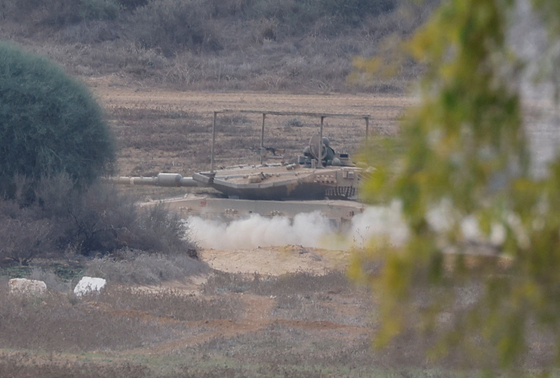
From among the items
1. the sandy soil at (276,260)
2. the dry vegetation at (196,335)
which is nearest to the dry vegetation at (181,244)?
the dry vegetation at (196,335)

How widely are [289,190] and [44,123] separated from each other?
15.9 feet

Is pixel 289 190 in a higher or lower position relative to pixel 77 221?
higher

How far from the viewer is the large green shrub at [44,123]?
12812 mm

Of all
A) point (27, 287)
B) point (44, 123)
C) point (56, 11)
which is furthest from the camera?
point (56, 11)

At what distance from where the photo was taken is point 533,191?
1.75 metres

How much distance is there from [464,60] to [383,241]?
1.60 feet

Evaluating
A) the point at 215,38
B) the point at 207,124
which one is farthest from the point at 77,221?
the point at 215,38

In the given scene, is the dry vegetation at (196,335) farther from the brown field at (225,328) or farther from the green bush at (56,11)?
Result: the green bush at (56,11)

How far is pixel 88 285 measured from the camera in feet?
32.7

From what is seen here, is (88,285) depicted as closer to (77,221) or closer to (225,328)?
(225,328)

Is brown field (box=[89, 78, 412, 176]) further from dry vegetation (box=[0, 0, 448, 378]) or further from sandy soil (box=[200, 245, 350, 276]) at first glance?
sandy soil (box=[200, 245, 350, 276])

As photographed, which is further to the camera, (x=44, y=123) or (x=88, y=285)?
(x=44, y=123)

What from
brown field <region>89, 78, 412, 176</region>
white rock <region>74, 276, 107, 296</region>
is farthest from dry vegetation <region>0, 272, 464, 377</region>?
brown field <region>89, 78, 412, 176</region>

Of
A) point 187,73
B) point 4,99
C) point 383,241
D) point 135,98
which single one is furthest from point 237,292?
point 187,73
